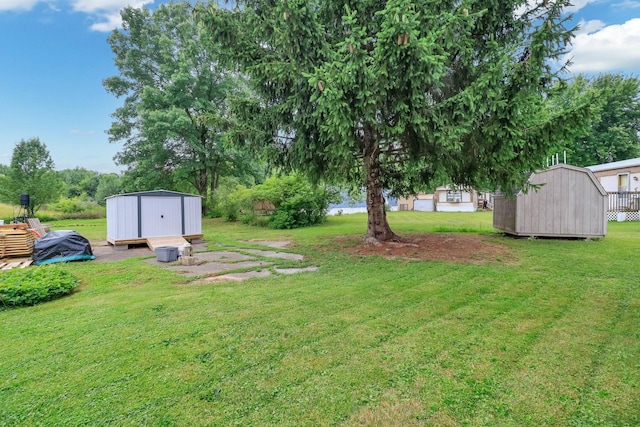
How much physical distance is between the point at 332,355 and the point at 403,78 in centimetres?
511

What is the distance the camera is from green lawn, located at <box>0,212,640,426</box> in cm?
200

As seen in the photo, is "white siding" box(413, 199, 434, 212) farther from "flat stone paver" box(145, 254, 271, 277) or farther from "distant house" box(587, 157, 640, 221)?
"flat stone paver" box(145, 254, 271, 277)

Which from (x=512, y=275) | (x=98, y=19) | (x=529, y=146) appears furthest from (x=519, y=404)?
(x=98, y=19)

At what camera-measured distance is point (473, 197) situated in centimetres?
2864

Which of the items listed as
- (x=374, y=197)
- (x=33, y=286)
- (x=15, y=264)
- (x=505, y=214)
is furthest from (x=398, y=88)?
(x=15, y=264)

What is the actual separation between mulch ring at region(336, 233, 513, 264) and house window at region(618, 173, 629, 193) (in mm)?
13204

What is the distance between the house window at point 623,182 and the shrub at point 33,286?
23.2 meters

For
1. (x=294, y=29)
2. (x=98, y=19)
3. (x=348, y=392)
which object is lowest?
(x=348, y=392)

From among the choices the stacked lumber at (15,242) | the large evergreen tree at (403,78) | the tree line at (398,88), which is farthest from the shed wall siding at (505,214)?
the stacked lumber at (15,242)

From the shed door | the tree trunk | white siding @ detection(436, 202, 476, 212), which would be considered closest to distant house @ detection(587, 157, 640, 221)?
white siding @ detection(436, 202, 476, 212)

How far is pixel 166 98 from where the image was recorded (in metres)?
20.1

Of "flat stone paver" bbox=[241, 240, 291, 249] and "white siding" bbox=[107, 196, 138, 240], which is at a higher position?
"white siding" bbox=[107, 196, 138, 240]

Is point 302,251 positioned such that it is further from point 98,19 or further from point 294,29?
point 98,19

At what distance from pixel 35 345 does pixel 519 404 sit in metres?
4.07
